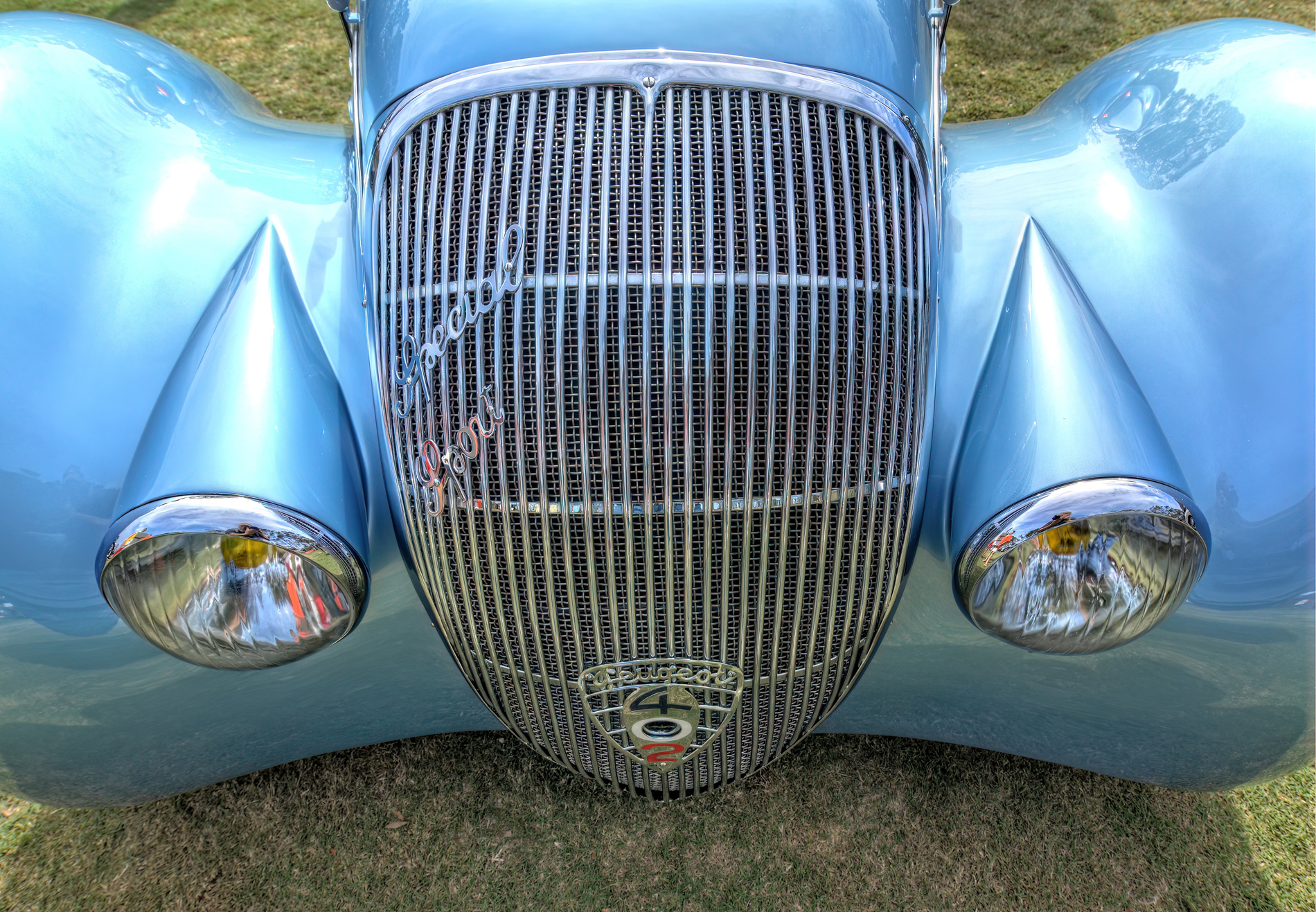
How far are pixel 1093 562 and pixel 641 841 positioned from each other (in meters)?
1.37

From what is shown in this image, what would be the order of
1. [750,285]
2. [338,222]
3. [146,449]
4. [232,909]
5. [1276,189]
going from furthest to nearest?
1. [232,909]
2. [338,222]
3. [1276,189]
4. [146,449]
5. [750,285]

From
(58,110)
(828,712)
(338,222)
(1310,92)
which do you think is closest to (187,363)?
(338,222)

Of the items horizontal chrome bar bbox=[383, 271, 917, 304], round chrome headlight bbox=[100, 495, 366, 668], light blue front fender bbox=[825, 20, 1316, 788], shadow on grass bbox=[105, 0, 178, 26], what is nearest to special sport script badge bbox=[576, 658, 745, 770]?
light blue front fender bbox=[825, 20, 1316, 788]

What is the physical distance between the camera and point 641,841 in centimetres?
229

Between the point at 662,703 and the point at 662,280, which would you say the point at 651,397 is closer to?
the point at 662,280

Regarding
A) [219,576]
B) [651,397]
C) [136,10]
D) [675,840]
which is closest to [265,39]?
[136,10]

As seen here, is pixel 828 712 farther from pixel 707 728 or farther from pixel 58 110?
pixel 58 110

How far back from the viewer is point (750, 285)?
1.43m

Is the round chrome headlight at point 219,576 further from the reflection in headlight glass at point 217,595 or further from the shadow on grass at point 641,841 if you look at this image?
the shadow on grass at point 641,841

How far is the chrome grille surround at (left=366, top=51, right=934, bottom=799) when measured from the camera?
143 centimetres

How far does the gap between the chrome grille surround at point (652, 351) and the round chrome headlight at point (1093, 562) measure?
7.9 inches

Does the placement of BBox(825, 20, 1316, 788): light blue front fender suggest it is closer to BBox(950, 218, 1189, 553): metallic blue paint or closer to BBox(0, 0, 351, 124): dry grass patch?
BBox(950, 218, 1189, 553): metallic blue paint

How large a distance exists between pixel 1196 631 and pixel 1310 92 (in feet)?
3.43

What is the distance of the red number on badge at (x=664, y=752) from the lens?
1.74 metres
